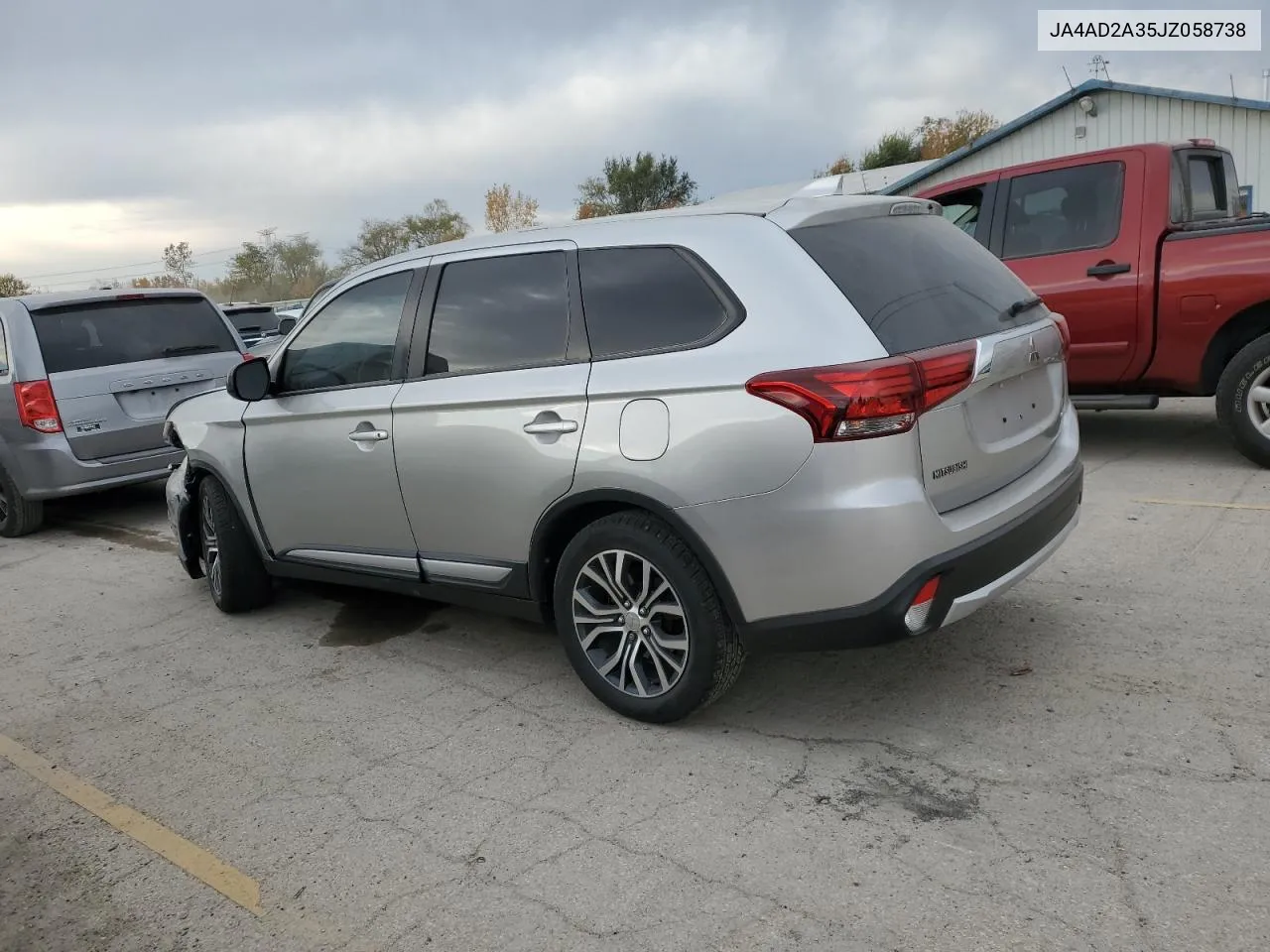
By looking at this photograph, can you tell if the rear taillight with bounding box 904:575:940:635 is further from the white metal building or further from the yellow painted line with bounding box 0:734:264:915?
the white metal building

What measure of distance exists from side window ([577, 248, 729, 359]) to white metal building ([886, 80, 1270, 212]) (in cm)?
1383

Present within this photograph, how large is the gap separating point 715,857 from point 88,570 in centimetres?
565

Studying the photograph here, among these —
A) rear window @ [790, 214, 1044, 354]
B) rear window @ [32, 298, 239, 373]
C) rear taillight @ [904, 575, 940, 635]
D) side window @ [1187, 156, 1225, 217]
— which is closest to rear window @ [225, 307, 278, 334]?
rear window @ [32, 298, 239, 373]

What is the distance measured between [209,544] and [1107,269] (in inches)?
233

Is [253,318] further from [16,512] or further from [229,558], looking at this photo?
[229,558]

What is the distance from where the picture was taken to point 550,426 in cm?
368

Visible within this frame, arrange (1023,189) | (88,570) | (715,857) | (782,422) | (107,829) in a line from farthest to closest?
(1023,189), (88,570), (107,829), (782,422), (715,857)

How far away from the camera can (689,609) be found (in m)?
3.42

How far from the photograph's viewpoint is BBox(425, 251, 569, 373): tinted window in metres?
3.88

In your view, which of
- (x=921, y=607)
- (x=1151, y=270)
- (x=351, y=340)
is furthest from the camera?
(x=1151, y=270)

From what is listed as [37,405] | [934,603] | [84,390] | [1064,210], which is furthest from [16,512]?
[1064,210]

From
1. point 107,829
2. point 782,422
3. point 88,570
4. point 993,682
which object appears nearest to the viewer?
point 782,422

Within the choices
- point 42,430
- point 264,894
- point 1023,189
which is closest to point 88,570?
point 42,430

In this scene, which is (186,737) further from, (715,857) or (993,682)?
(993,682)
